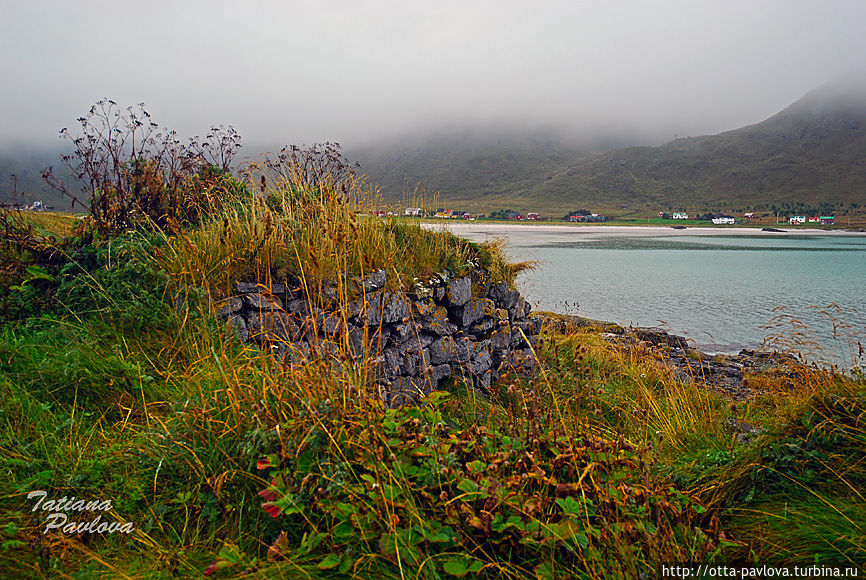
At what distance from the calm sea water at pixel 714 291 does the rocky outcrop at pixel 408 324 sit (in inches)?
109

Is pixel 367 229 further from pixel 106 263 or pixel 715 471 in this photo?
pixel 715 471

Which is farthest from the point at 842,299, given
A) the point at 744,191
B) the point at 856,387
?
the point at 744,191

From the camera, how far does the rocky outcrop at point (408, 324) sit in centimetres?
512

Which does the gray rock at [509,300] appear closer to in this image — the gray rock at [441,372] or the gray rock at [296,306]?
the gray rock at [441,372]

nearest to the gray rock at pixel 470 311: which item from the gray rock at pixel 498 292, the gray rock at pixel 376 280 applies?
the gray rock at pixel 498 292

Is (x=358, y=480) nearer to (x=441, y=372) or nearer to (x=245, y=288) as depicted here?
(x=245, y=288)

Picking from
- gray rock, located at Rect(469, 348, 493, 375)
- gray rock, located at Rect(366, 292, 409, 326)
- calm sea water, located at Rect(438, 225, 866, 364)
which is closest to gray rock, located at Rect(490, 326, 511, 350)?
gray rock, located at Rect(469, 348, 493, 375)

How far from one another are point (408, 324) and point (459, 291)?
8.21 feet

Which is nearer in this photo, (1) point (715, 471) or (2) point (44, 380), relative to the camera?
(1) point (715, 471)

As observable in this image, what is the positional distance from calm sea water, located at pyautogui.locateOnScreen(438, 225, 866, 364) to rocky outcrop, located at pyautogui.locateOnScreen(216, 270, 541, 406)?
2.77 meters

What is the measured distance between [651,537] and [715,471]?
1652 mm

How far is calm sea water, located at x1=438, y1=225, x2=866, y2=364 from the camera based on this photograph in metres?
19.1

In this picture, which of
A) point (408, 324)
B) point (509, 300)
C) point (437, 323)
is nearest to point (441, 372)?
point (437, 323)

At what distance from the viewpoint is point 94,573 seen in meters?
2.26
